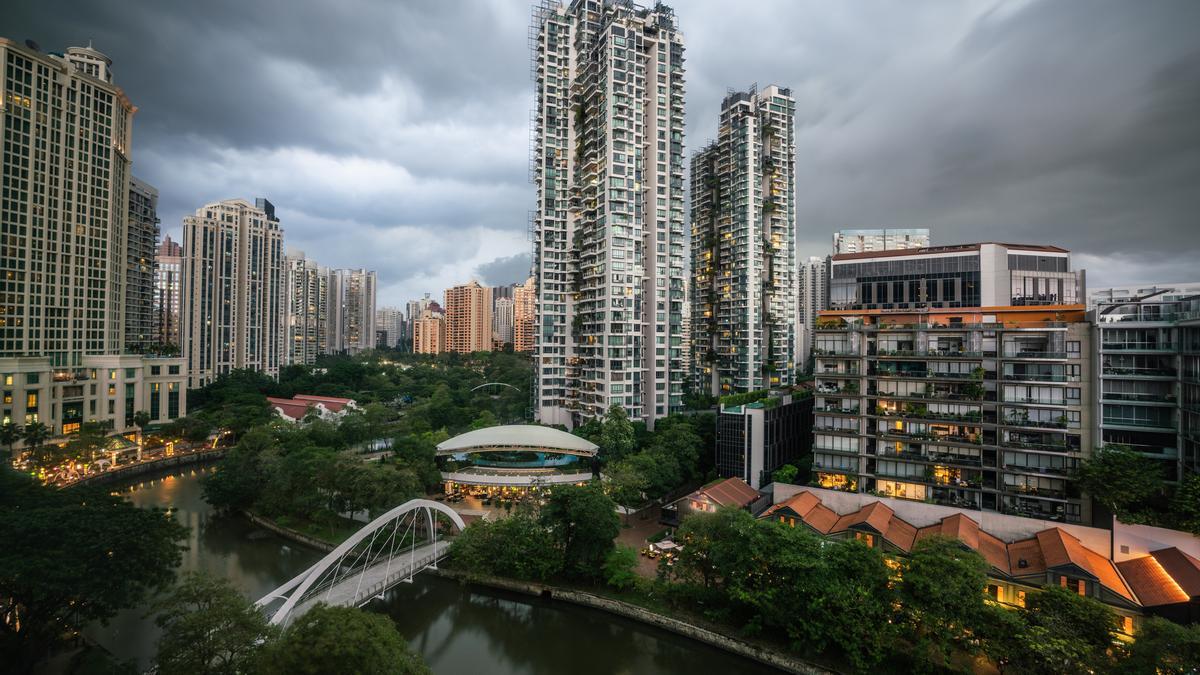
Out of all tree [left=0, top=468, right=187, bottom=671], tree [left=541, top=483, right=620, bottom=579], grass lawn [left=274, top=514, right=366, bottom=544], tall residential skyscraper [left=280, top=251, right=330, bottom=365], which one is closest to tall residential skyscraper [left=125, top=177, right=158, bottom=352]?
tall residential skyscraper [left=280, top=251, right=330, bottom=365]

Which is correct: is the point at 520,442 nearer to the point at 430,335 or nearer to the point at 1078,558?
the point at 1078,558

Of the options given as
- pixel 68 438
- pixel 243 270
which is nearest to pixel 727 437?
pixel 68 438

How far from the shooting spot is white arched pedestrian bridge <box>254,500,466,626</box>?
17.0 metres

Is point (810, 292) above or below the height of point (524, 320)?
above

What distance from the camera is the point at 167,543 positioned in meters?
16.0

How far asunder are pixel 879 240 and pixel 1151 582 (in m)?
52.9

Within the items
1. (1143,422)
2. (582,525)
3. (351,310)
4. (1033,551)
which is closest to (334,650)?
(582,525)

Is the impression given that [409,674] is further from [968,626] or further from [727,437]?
[727,437]

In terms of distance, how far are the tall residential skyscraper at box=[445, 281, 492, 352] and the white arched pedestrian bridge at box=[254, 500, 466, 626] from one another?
91570mm

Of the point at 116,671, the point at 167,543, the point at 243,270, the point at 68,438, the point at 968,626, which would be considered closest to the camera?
the point at 116,671

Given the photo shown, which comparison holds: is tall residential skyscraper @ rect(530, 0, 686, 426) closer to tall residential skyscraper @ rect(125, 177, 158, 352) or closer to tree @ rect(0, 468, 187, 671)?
tree @ rect(0, 468, 187, 671)

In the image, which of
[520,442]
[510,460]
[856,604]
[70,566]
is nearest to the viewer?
[70,566]

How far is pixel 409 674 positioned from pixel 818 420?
23.0m

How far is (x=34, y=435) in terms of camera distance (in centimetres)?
3222
